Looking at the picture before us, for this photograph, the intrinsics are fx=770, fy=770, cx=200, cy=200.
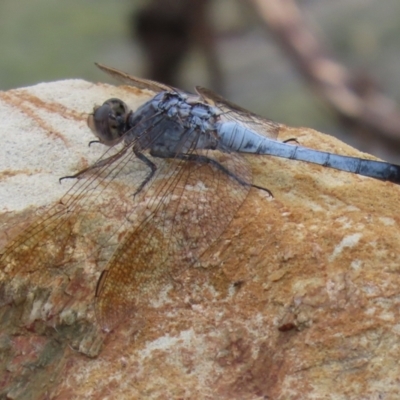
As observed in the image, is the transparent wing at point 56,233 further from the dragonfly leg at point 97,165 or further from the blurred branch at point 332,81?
the blurred branch at point 332,81

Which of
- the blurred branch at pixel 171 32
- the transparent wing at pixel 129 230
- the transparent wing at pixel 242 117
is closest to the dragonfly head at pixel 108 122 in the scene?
the transparent wing at pixel 129 230

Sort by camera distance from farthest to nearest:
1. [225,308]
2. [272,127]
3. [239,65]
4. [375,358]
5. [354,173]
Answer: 1. [239,65]
2. [272,127]
3. [354,173]
4. [225,308]
5. [375,358]

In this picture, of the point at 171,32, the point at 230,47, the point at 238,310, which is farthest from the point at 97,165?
the point at 230,47

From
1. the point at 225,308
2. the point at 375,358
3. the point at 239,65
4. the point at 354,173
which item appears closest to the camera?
the point at 375,358

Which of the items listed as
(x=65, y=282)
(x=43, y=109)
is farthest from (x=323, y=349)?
(x=43, y=109)

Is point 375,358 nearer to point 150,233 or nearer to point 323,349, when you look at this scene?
point 323,349

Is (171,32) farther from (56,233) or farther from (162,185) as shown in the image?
(56,233)
